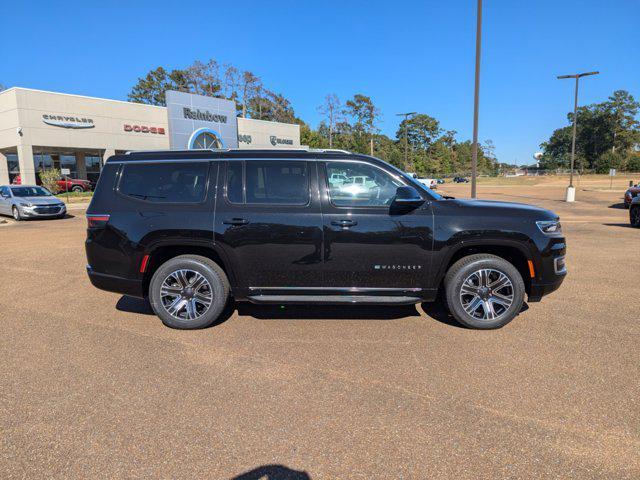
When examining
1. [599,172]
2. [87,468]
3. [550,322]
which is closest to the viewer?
[87,468]

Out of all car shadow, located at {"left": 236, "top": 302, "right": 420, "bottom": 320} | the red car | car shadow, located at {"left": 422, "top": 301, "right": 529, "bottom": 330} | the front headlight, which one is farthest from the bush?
the front headlight

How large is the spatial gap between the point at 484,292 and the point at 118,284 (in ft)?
13.1

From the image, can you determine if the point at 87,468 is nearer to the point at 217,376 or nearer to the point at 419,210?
the point at 217,376

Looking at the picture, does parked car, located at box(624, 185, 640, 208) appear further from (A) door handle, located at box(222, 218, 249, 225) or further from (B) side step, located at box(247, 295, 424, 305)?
(A) door handle, located at box(222, 218, 249, 225)

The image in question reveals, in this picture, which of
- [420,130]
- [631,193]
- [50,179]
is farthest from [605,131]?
[50,179]

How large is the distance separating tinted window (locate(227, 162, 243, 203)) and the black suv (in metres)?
0.01

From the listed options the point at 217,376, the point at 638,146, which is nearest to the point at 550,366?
the point at 217,376

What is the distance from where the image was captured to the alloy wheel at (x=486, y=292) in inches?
180

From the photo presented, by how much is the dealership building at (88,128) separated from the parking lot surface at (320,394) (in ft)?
92.8

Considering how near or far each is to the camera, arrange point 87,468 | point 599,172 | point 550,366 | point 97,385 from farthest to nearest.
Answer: point 599,172 < point 550,366 < point 97,385 < point 87,468

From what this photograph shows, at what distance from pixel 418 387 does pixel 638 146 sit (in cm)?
11744

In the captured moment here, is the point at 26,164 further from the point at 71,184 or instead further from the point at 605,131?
the point at 605,131

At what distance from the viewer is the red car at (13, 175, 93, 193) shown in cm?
3154

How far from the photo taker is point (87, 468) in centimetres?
250
